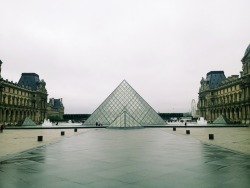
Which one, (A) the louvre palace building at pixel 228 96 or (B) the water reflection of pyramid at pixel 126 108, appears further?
(A) the louvre palace building at pixel 228 96

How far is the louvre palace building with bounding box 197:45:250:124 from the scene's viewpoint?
62219mm

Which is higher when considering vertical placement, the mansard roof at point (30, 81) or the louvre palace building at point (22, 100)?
the mansard roof at point (30, 81)

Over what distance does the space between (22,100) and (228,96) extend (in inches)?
2374

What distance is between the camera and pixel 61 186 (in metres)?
5.88

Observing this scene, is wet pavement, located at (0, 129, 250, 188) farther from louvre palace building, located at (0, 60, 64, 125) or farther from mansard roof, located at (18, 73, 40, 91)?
mansard roof, located at (18, 73, 40, 91)

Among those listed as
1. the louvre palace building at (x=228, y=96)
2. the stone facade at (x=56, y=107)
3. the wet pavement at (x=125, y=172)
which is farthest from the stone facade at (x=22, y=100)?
the wet pavement at (x=125, y=172)

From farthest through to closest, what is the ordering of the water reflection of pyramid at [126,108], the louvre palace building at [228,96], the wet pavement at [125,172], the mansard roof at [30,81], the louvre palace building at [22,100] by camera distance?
the mansard roof at [30,81] < the louvre palace building at [22,100] < the louvre palace building at [228,96] < the water reflection of pyramid at [126,108] < the wet pavement at [125,172]

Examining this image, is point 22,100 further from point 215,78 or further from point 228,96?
point 215,78

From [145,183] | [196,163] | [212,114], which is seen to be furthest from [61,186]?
[212,114]

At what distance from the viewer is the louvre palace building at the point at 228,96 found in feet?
204

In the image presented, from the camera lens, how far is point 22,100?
80.7 metres

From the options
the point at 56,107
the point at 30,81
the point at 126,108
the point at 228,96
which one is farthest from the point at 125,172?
the point at 56,107

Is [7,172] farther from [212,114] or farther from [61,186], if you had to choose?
[212,114]

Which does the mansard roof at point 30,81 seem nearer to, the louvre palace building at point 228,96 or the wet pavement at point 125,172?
the louvre palace building at point 228,96
